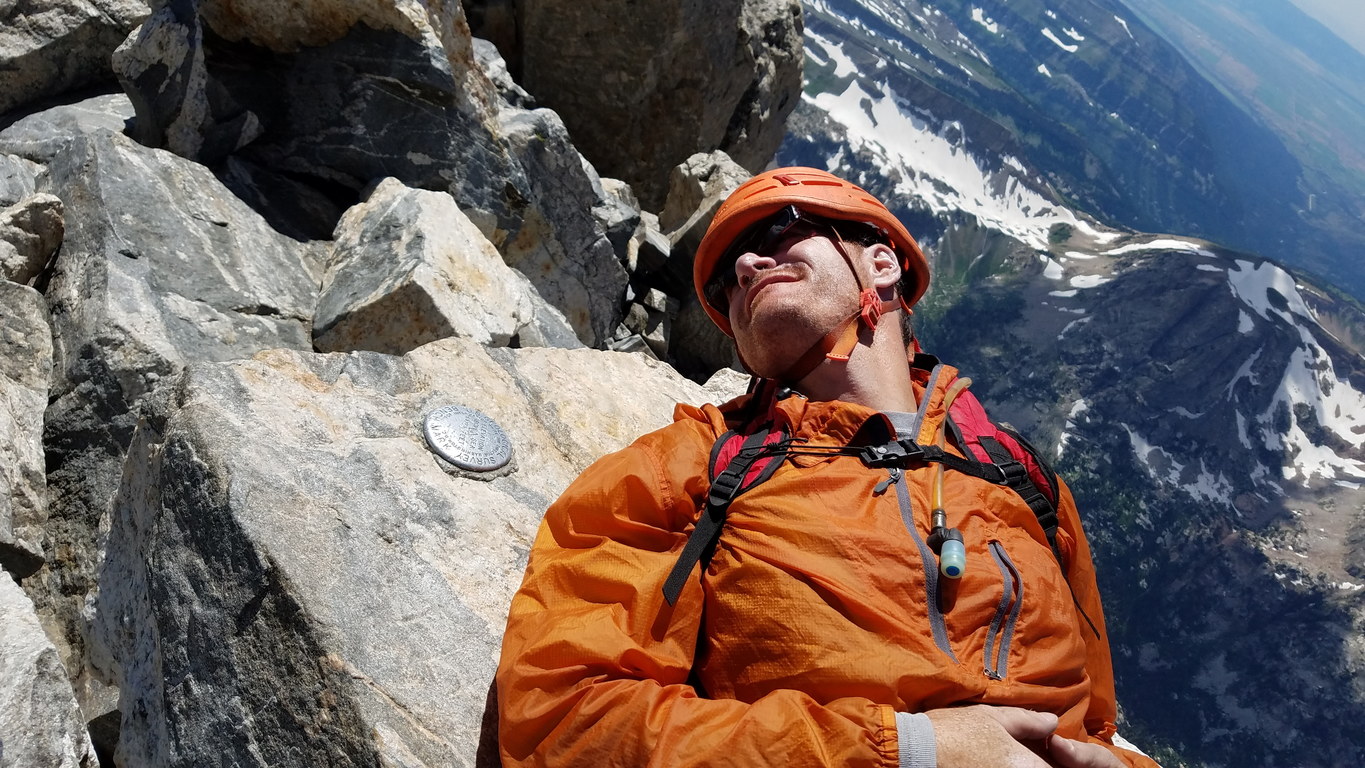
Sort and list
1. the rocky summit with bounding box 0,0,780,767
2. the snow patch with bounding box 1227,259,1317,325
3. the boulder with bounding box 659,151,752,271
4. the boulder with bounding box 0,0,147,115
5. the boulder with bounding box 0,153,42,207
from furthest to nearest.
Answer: the snow patch with bounding box 1227,259,1317,325
the boulder with bounding box 659,151,752,271
the boulder with bounding box 0,0,147,115
the boulder with bounding box 0,153,42,207
the rocky summit with bounding box 0,0,780,767

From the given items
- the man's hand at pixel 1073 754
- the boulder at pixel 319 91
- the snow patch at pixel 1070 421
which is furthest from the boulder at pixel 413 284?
the snow patch at pixel 1070 421

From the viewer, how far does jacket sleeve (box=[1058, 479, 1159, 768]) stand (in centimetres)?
387

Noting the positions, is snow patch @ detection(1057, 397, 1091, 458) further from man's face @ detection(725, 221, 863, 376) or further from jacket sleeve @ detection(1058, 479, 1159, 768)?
man's face @ detection(725, 221, 863, 376)

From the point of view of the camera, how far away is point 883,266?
4664 mm

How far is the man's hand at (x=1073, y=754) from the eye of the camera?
2963 mm

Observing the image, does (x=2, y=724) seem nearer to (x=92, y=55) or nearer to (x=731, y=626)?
(x=731, y=626)

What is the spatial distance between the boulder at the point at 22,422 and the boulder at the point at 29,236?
401 mm

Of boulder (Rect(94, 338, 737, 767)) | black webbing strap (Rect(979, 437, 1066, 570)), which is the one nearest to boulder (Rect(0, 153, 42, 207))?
boulder (Rect(94, 338, 737, 767))

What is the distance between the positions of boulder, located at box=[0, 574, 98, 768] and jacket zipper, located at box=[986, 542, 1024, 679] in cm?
386

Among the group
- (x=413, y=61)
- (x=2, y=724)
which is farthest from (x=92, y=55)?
(x=2, y=724)

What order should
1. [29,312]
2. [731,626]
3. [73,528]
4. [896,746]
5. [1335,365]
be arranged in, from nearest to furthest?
[896,746], [731,626], [73,528], [29,312], [1335,365]

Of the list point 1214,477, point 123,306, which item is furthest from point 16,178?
point 1214,477

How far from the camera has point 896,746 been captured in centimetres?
258

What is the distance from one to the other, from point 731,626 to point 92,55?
441 inches
